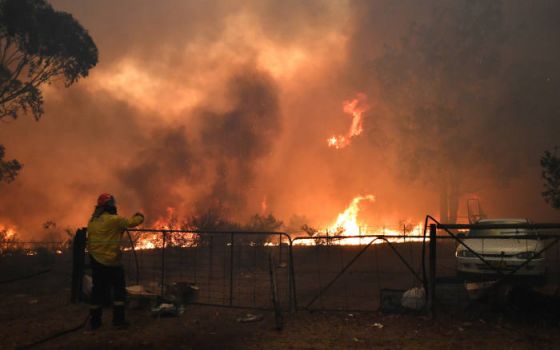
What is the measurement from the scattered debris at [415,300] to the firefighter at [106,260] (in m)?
5.21

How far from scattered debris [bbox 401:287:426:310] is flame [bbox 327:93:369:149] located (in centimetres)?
2692

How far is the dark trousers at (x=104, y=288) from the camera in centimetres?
704

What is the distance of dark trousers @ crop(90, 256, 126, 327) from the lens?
7.04 metres

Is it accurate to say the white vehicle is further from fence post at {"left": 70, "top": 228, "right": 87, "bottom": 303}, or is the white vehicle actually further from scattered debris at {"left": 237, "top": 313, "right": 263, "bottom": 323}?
fence post at {"left": 70, "top": 228, "right": 87, "bottom": 303}

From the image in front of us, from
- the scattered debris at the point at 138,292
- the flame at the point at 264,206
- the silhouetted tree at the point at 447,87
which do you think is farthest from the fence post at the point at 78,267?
the flame at the point at 264,206

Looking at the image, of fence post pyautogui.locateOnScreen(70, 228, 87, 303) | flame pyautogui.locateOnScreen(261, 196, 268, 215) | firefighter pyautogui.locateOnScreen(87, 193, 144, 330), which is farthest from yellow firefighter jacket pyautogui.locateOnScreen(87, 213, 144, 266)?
flame pyautogui.locateOnScreen(261, 196, 268, 215)

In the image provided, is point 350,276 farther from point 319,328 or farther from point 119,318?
point 119,318

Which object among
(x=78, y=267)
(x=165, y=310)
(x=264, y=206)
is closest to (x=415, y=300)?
(x=165, y=310)

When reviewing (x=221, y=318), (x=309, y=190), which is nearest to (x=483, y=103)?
(x=309, y=190)

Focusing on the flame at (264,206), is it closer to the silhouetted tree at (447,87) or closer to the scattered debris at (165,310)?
the silhouetted tree at (447,87)

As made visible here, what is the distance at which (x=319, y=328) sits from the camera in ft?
23.2

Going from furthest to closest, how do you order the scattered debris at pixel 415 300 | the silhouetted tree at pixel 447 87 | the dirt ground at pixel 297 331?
the silhouetted tree at pixel 447 87
the scattered debris at pixel 415 300
the dirt ground at pixel 297 331

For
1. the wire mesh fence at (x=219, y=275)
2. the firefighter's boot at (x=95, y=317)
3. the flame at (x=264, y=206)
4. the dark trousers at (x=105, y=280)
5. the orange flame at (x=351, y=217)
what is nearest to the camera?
the firefighter's boot at (x=95, y=317)

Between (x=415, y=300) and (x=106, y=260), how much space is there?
579cm
